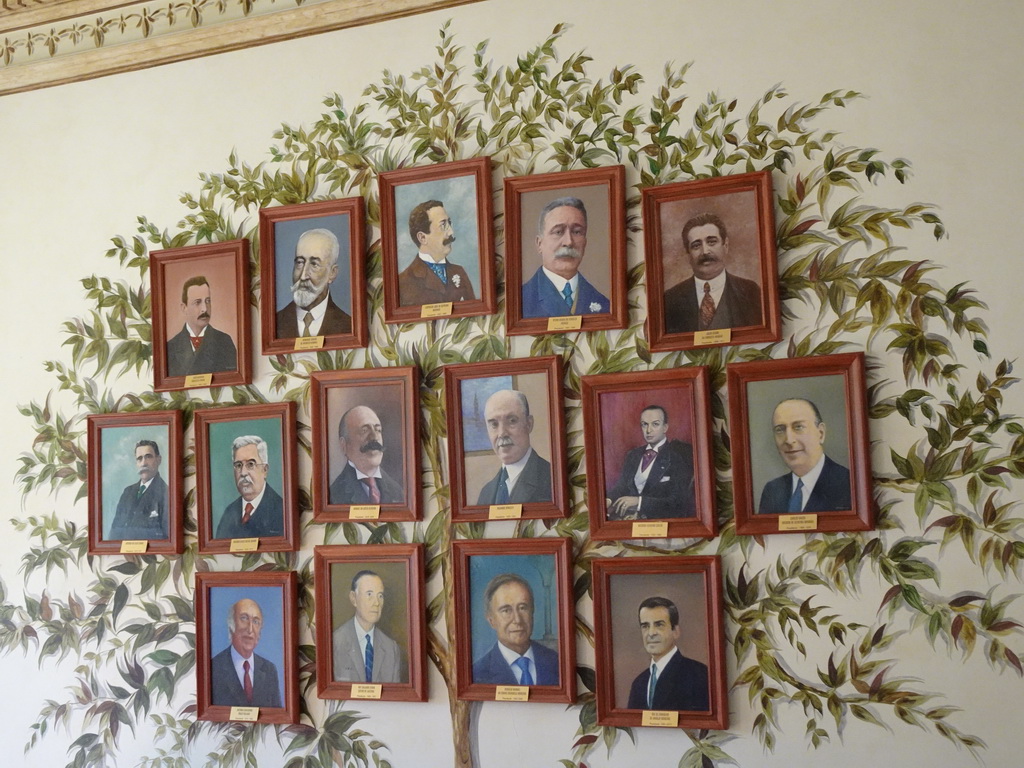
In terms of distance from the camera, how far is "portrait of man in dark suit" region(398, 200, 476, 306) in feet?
12.2

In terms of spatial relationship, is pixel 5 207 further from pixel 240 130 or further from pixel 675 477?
pixel 675 477

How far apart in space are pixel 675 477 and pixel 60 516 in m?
2.73

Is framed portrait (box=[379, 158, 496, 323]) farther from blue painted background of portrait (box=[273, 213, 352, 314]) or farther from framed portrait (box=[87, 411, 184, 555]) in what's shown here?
framed portrait (box=[87, 411, 184, 555])

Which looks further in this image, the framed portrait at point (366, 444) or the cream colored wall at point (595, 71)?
the framed portrait at point (366, 444)

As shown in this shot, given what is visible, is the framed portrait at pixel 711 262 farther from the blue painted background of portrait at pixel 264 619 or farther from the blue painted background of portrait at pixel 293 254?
the blue painted background of portrait at pixel 264 619

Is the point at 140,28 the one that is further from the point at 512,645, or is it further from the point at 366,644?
the point at 512,645

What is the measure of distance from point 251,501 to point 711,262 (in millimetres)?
2048

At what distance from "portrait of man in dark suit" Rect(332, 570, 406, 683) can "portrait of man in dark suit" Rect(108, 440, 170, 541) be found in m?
0.95

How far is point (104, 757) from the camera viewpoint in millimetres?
4094

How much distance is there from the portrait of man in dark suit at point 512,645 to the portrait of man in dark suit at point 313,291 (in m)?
1.21

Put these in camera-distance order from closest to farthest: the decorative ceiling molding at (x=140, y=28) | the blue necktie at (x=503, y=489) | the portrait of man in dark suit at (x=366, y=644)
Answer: the blue necktie at (x=503, y=489)
the portrait of man in dark suit at (x=366, y=644)
the decorative ceiling molding at (x=140, y=28)

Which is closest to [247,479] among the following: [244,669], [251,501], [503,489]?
[251,501]

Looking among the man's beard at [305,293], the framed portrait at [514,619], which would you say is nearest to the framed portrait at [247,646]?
the framed portrait at [514,619]

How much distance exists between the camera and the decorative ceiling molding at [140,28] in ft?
13.1
